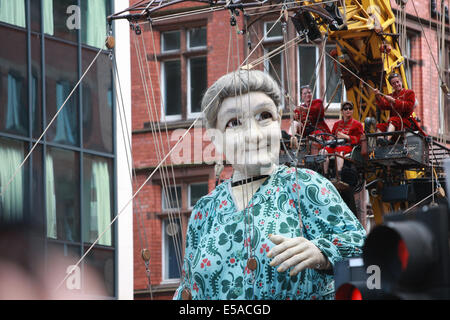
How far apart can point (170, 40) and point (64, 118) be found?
6.23 metres

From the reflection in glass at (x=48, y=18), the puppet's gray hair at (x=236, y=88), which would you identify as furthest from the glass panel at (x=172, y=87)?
the puppet's gray hair at (x=236, y=88)

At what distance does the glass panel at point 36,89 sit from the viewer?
14445mm

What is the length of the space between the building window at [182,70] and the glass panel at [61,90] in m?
5.28

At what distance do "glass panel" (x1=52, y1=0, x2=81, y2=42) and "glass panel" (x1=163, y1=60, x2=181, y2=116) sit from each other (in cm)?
533

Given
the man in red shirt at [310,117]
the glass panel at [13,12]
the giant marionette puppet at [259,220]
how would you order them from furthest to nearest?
the glass panel at [13,12]
the man in red shirt at [310,117]
the giant marionette puppet at [259,220]

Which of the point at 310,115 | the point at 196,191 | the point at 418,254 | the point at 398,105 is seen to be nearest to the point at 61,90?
the point at 310,115

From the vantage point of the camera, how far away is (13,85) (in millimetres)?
14195

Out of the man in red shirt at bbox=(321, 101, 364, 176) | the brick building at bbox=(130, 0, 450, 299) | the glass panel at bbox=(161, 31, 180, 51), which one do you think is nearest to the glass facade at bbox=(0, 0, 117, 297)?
the man in red shirt at bbox=(321, 101, 364, 176)

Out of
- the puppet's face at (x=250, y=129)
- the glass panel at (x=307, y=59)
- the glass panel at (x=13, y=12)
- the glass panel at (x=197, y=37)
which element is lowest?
the puppet's face at (x=250, y=129)

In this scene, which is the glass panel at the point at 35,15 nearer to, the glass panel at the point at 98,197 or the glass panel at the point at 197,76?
the glass panel at the point at 98,197

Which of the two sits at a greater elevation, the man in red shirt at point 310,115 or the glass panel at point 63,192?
the man in red shirt at point 310,115

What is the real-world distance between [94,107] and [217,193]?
1047 centimetres

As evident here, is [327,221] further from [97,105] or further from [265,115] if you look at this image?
[97,105]
